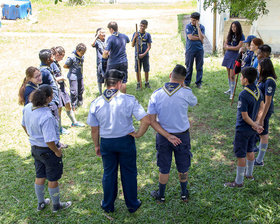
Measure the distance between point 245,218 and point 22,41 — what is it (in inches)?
583

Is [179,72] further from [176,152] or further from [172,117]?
[176,152]

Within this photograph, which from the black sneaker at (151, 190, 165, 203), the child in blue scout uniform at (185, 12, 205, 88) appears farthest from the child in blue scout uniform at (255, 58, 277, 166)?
the child in blue scout uniform at (185, 12, 205, 88)

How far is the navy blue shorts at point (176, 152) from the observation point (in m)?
3.60

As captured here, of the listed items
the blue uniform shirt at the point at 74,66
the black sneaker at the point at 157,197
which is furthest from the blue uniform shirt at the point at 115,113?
the blue uniform shirt at the point at 74,66

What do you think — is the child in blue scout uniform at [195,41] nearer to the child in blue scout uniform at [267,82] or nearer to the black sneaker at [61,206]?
the child in blue scout uniform at [267,82]

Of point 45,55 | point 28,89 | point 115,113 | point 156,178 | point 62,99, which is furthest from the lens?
point 62,99

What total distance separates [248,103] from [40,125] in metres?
2.72

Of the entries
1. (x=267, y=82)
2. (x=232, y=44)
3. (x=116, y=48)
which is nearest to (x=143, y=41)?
(x=116, y=48)

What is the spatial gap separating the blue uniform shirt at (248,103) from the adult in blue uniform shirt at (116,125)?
134 cm

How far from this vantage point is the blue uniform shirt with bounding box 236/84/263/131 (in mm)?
3707

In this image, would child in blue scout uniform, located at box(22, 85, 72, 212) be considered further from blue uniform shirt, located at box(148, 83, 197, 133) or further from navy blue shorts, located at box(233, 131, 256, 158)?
navy blue shorts, located at box(233, 131, 256, 158)

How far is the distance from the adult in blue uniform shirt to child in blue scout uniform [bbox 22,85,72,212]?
50cm

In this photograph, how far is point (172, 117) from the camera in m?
3.50

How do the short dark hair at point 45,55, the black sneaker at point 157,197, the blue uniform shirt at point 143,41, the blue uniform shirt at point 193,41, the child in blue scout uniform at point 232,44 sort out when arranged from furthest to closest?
the blue uniform shirt at point 143,41 → the blue uniform shirt at point 193,41 → the child in blue scout uniform at point 232,44 → the short dark hair at point 45,55 → the black sneaker at point 157,197
